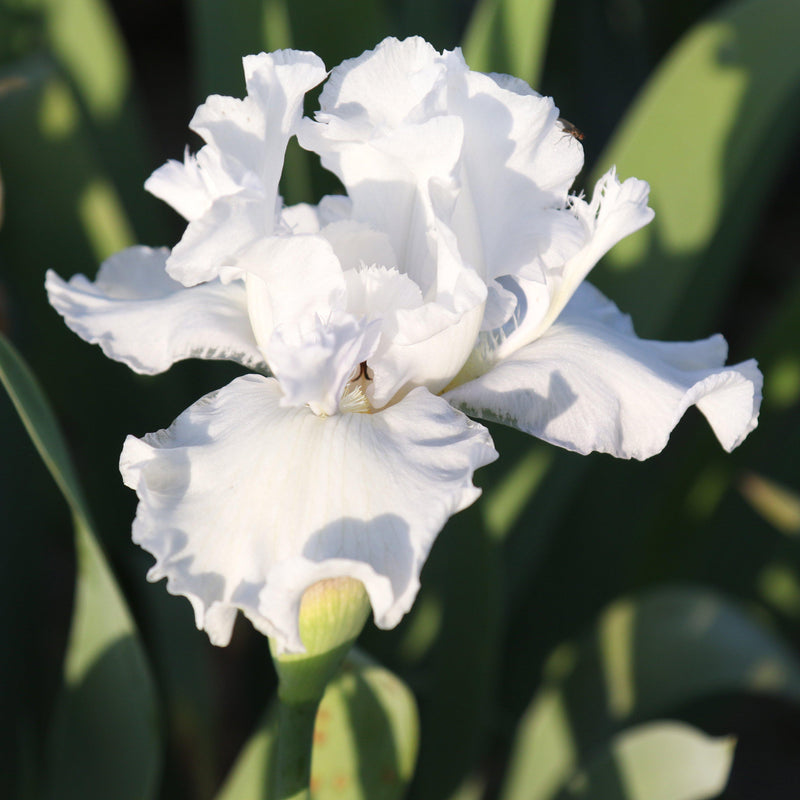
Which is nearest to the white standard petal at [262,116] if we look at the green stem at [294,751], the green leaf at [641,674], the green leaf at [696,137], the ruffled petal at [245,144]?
the ruffled petal at [245,144]

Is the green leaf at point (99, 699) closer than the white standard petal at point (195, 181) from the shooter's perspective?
No

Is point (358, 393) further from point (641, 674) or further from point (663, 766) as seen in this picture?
point (641, 674)

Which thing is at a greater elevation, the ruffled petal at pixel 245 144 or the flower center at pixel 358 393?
the ruffled petal at pixel 245 144

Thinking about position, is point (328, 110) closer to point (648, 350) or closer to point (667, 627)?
point (648, 350)

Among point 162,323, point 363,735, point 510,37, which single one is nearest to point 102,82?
point 510,37

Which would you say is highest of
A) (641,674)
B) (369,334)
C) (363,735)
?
(369,334)

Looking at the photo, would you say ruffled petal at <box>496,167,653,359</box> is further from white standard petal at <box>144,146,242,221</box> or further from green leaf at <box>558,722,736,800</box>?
green leaf at <box>558,722,736,800</box>

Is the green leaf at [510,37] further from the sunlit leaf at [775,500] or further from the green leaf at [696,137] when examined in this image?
the sunlit leaf at [775,500]
